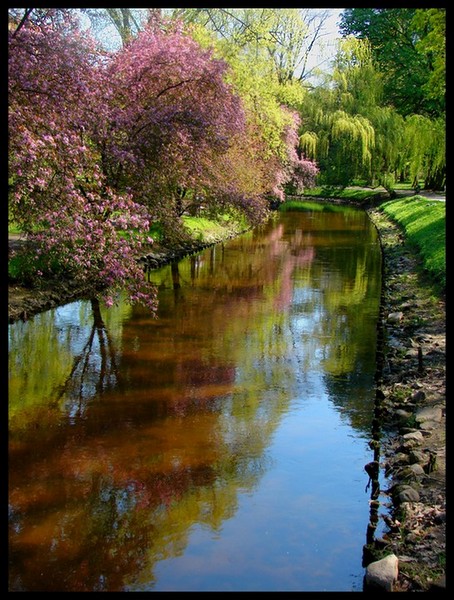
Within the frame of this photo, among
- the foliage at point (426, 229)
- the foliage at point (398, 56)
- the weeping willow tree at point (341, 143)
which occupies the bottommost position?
the foliage at point (426, 229)

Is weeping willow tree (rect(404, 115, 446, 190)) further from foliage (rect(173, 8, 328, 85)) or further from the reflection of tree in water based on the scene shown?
the reflection of tree in water

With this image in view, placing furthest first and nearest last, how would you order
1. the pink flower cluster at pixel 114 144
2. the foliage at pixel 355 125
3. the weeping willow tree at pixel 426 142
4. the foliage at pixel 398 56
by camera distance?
the foliage at pixel 355 125
the foliage at pixel 398 56
the weeping willow tree at pixel 426 142
the pink flower cluster at pixel 114 144

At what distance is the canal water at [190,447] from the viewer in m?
6.07

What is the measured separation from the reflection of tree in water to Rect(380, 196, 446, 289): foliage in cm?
760

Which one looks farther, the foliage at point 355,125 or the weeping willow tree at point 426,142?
the foliage at point 355,125

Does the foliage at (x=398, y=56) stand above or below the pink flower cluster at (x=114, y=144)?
above

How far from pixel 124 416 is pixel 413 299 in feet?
28.8

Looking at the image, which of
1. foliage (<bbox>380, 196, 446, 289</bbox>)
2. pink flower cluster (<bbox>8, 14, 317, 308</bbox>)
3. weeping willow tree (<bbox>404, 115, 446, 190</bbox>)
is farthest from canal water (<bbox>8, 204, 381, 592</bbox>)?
weeping willow tree (<bbox>404, 115, 446, 190</bbox>)

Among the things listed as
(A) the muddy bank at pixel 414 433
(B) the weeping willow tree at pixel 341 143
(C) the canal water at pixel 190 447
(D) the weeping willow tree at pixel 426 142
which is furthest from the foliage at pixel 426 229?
(B) the weeping willow tree at pixel 341 143

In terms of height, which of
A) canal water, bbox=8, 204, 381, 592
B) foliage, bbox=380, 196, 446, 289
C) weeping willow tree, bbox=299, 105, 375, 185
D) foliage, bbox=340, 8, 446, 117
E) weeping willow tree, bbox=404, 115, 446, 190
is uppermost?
foliage, bbox=340, 8, 446, 117

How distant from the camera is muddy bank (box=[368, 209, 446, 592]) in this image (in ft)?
19.4

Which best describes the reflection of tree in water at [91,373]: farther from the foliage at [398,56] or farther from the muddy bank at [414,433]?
the foliage at [398,56]

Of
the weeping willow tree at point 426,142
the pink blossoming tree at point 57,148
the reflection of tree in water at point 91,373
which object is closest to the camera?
the reflection of tree in water at point 91,373

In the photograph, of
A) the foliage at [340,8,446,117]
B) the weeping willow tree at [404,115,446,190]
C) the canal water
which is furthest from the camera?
the foliage at [340,8,446,117]
